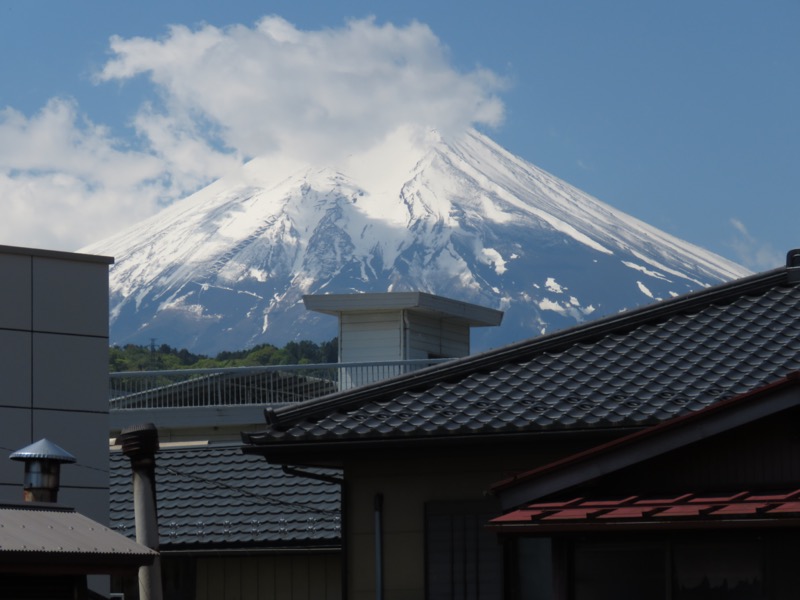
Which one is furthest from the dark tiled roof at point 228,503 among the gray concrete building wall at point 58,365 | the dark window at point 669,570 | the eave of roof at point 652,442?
the dark window at point 669,570

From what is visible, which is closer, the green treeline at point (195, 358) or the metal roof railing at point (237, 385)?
the metal roof railing at point (237, 385)

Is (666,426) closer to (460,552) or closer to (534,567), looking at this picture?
(534,567)

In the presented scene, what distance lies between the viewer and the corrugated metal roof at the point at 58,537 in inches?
344

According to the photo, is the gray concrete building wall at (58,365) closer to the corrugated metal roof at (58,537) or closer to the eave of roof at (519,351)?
the eave of roof at (519,351)

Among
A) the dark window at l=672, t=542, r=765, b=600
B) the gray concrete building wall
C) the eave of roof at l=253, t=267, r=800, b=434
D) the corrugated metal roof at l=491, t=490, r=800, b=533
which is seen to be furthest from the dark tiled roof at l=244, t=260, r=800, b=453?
the dark window at l=672, t=542, r=765, b=600

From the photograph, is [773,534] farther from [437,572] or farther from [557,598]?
[437,572]

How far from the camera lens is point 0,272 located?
13.3 m

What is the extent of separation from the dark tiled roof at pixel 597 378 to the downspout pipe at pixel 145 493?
1157 mm

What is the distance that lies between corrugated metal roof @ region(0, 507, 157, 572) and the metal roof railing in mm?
23715

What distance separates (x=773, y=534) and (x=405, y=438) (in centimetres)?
416

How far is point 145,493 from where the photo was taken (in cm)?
1230

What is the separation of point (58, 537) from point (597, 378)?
6.40 meters

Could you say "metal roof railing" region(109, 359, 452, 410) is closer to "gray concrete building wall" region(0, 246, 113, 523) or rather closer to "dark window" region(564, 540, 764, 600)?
"gray concrete building wall" region(0, 246, 113, 523)

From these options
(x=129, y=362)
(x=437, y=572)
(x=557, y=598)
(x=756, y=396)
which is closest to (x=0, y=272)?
(x=437, y=572)
